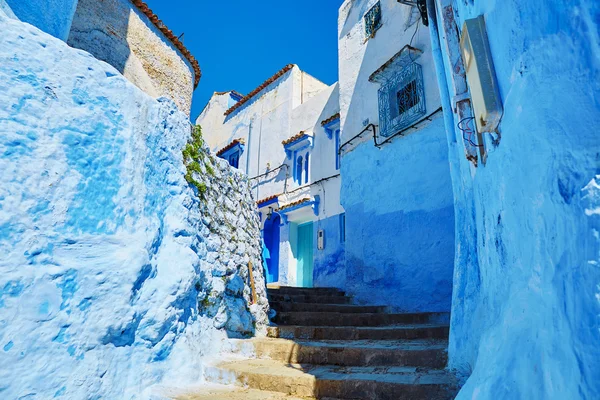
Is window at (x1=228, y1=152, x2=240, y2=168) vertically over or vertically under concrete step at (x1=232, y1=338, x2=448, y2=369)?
over

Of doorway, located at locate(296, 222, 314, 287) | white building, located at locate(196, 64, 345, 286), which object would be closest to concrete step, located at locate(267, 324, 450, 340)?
white building, located at locate(196, 64, 345, 286)

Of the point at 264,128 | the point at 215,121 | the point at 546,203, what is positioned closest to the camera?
the point at 546,203

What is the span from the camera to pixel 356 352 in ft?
13.7

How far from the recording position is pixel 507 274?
2.38m

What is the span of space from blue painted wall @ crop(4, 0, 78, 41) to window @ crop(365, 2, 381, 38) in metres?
6.93

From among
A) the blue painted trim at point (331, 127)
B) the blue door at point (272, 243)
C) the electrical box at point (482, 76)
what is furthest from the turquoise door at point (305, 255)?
the electrical box at point (482, 76)

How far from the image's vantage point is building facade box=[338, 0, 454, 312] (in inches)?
284

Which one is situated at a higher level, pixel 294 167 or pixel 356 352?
pixel 294 167

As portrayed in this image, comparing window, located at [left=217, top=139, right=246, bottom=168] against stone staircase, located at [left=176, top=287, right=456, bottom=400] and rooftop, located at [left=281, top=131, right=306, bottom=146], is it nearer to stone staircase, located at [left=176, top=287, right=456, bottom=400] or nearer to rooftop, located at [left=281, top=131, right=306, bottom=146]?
rooftop, located at [left=281, top=131, right=306, bottom=146]

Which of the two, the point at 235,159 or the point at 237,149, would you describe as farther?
the point at 235,159

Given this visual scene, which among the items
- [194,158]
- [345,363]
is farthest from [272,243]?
[345,363]

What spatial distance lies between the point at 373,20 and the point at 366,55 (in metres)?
0.88

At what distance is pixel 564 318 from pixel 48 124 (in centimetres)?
395

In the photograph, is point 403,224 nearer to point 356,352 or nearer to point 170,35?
point 356,352
